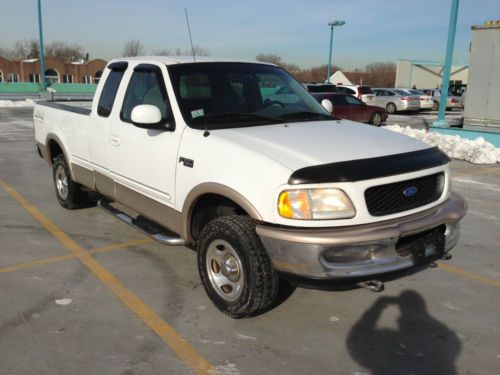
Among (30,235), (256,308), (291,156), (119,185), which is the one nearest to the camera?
(291,156)

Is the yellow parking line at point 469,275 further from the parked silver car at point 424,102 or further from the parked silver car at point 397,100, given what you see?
the parked silver car at point 424,102

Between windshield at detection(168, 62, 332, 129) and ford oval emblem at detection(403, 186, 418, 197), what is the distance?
1.28 m

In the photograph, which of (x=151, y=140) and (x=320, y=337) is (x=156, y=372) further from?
(x=151, y=140)

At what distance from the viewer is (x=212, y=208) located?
393 centimetres

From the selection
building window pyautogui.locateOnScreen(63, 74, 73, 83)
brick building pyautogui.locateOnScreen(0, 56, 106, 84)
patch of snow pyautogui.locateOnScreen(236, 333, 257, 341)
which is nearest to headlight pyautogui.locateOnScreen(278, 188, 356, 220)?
patch of snow pyautogui.locateOnScreen(236, 333, 257, 341)

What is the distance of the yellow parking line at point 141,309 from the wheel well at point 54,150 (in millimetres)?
1117

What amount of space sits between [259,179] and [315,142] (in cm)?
61

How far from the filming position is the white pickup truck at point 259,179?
118 inches

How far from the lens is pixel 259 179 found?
313cm

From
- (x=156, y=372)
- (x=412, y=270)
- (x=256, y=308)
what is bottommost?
(x=156, y=372)

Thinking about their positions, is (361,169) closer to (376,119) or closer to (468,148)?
(468,148)

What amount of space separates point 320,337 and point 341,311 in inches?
18.5

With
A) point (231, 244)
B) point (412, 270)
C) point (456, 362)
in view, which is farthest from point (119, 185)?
point (456, 362)

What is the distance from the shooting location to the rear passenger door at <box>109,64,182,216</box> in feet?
13.0
